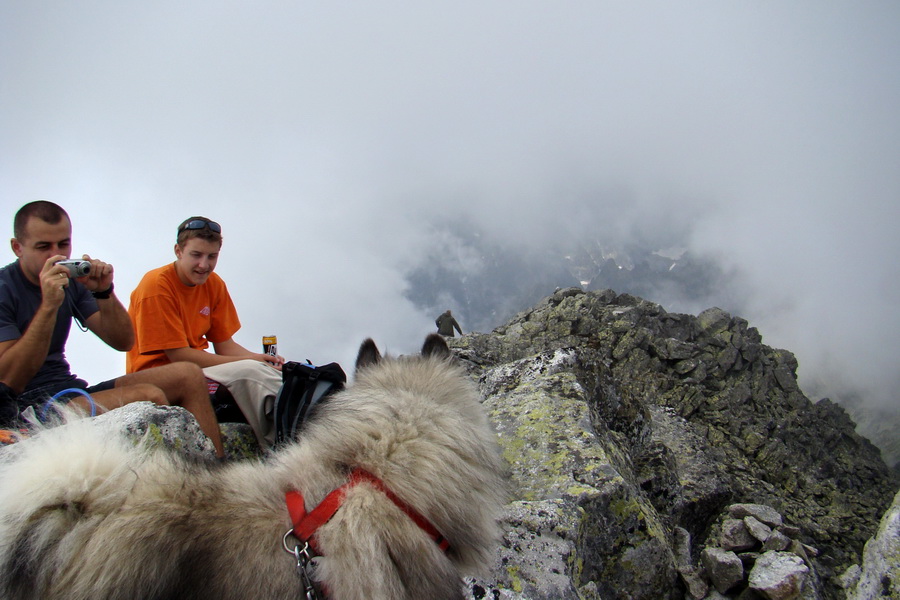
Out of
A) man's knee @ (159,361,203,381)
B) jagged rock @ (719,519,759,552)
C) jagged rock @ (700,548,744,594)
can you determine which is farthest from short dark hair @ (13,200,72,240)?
jagged rock @ (719,519,759,552)

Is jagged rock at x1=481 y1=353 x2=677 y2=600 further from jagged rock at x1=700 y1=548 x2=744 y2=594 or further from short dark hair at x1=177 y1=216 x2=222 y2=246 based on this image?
jagged rock at x1=700 y1=548 x2=744 y2=594

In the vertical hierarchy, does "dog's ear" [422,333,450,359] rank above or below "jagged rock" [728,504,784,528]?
above

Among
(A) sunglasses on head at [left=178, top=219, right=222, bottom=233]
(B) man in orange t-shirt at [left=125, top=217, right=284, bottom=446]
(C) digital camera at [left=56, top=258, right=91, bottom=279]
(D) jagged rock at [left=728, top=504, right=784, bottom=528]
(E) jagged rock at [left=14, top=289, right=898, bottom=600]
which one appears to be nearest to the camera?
(E) jagged rock at [left=14, top=289, right=898, bottom=600]

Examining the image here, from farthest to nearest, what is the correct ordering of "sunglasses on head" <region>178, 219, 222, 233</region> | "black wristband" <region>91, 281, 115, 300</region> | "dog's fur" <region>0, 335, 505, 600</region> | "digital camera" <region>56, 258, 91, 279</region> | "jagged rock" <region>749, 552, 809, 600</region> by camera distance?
"jagged rock" <region>749, 552, 809, 600</region>, "sunglasses on head" <region>178, 219, 222, 233</region>, "black wristband" <region>91, 281, 115, 300</region>, "digital camera" <region>56, 258, 91, 279</region>, "dog's fur" <region>0, 335, 505, 600</region>

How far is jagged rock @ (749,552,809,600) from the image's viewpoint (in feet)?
21.1

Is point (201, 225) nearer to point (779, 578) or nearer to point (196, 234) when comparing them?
point (196, 234)

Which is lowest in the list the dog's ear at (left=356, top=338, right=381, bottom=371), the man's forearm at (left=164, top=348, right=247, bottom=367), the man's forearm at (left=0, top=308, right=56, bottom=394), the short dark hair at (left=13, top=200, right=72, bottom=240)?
the man's forearm at (left=0, top=308, right=56, bottom=394)

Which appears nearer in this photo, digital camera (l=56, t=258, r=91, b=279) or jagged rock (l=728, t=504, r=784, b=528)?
digital camera (l=56, t=258, r=91, b=279)

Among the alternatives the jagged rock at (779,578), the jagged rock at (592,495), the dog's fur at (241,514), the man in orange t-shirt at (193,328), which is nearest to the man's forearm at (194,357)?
the man in orange t-shirt at (193,328)

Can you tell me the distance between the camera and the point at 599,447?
3.44m

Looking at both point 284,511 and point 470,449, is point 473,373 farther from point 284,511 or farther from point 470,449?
point 284,511

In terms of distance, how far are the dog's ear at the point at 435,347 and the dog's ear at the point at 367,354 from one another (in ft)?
0.99

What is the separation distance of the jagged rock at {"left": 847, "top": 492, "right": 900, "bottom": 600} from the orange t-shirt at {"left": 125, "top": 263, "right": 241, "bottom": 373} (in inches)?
315

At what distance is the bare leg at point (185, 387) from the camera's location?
3160 mm
